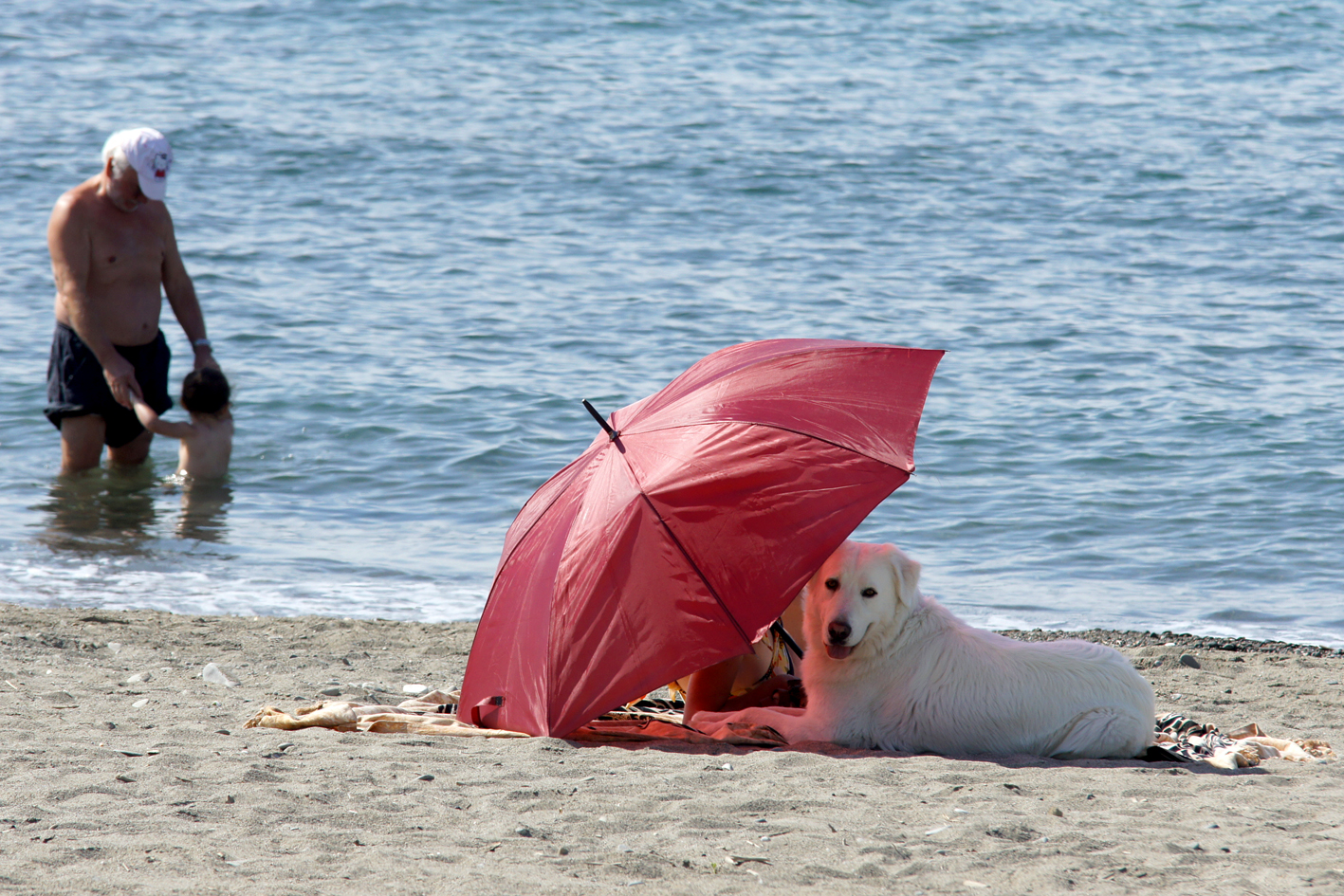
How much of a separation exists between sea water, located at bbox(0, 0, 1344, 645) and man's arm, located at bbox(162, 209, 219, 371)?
4.04 feet

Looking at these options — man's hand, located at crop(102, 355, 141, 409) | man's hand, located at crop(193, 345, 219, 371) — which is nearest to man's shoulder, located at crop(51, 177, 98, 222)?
man's hand, located at crop(102, 355, 141, 409)

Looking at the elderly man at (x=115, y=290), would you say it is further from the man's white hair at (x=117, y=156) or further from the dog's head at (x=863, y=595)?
the dog's head at (x=863, y=595)

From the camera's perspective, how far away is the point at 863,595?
4.18 metres

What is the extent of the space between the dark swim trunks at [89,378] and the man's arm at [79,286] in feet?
0.45

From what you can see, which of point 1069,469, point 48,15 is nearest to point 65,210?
point 1069,469

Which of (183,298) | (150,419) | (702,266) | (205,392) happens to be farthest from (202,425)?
(702,266)

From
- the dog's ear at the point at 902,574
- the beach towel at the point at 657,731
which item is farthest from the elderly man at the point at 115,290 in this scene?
the dog's ear at the point at 902,574

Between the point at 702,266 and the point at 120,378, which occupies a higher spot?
the point at 120,378

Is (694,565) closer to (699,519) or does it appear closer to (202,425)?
(699,519)

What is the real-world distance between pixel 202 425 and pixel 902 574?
675 centimetres

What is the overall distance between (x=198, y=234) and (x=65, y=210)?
848 centimetres

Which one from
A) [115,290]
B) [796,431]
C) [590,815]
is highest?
[796,431]

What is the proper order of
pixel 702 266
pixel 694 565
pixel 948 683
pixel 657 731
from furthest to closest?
pixel 702 266 → pixel 657 731 → pixel 948 683 → pixel 694 565

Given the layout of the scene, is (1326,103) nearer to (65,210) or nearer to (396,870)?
(65,210)
